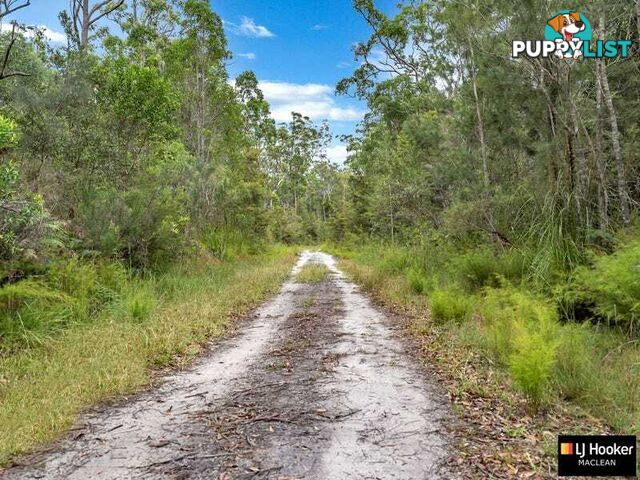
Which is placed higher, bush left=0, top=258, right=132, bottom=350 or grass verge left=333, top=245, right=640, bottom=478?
bush left=0, top=258, right=132, bottom=350

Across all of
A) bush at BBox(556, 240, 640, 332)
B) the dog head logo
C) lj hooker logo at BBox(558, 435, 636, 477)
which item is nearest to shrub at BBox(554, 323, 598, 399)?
bush at BBox(556, 240, 640, 332)

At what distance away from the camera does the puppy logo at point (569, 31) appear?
7.28 m

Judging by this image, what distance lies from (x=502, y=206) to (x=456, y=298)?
253 cm

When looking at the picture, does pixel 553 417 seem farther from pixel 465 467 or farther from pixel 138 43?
pixel 138 43

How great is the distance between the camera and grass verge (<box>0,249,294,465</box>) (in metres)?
3.96

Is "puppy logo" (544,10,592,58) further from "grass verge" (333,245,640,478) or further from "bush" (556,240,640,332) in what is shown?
"grass verge" (333,245,640,478)

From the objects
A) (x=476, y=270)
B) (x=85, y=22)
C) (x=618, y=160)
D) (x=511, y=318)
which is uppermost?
(x=85, y=22)

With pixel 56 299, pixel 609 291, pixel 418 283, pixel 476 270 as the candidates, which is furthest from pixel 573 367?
pixel 56 299

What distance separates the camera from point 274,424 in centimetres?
387

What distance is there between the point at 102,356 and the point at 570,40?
844cm

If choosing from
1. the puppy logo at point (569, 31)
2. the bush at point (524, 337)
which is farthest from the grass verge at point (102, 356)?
the puppy logo at point (569, 31)

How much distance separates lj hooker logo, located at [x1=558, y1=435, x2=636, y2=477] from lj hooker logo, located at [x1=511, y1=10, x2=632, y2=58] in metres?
6.32

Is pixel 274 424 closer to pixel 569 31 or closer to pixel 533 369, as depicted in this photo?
pixel 533 369

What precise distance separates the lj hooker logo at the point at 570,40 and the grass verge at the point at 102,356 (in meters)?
7.25
